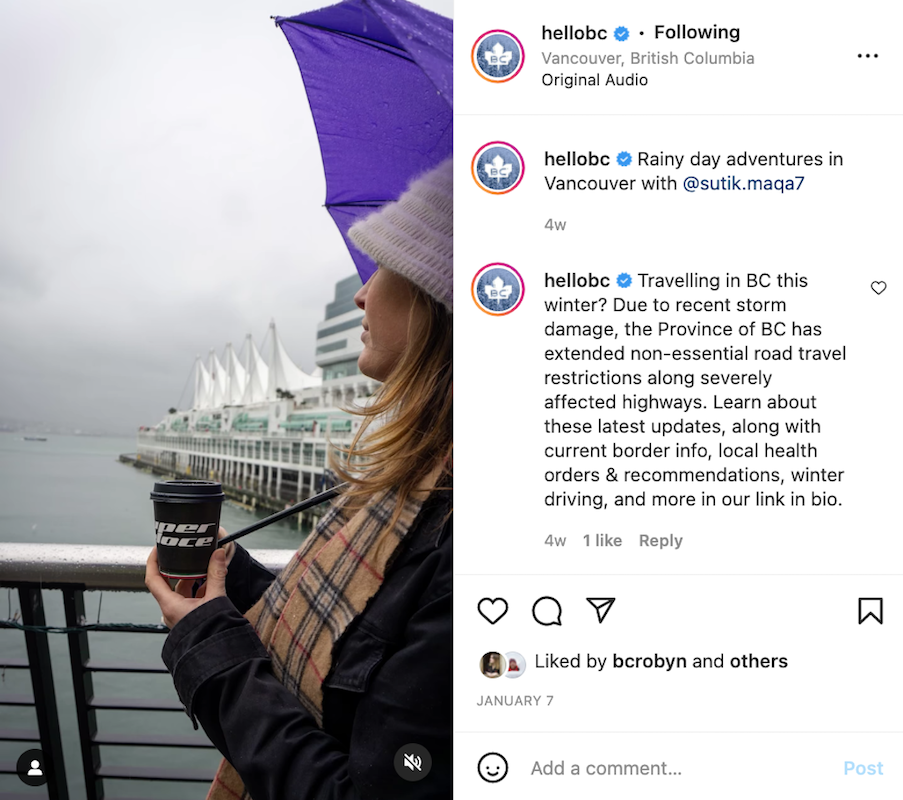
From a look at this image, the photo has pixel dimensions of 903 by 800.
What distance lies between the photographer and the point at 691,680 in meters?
0.77

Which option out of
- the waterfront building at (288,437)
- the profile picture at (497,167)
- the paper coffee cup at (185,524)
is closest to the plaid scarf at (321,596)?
the paper coffee cup at (185,524)

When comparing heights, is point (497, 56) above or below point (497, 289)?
above

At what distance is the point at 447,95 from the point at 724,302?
39cm

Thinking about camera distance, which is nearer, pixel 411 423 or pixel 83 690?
pixel 411 423

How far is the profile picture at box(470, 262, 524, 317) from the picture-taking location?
78cm

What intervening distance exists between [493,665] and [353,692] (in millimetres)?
176

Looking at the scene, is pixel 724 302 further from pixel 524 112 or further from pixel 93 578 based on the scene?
pixel 93 578

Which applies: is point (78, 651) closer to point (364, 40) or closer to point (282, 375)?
point (364, 40)

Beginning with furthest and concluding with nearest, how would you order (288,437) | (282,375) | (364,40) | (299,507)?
(282,375) → (288,437) → (364,40) → (299,507)

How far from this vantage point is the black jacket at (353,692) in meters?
0.78

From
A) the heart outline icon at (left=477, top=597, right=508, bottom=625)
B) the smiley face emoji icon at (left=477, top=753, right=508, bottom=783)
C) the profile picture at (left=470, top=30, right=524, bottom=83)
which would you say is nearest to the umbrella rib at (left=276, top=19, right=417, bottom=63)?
the profile picture at (left=470, top=30, right=524, bottom=83)

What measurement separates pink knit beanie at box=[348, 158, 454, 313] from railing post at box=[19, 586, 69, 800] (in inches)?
44.7

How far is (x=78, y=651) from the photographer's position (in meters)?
1.59

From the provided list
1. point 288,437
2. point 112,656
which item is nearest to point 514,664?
point 112,656
